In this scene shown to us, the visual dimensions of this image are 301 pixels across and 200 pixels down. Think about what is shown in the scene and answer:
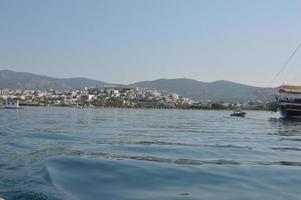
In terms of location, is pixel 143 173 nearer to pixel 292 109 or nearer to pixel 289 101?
pixel 292 109

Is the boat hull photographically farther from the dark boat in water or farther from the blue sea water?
the blue sea water

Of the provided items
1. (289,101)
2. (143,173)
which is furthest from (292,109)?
(143,173)

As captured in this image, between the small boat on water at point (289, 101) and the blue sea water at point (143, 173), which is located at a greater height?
the small boat on water at point (289, 101)

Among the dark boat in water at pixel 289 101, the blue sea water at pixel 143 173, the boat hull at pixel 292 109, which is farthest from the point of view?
the dark boat in water at pixel 289 101

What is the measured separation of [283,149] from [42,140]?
48.7ft

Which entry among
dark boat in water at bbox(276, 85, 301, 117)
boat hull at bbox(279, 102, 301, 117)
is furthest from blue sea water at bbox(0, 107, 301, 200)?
dark boat in water at bbox(276, 85, 301, 117)


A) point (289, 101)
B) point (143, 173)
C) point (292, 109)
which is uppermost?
point (289, 101)

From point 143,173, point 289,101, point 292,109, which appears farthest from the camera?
point 289,101

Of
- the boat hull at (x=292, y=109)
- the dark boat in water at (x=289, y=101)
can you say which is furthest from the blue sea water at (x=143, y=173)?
the dark boat in water at (x=289, y=101)

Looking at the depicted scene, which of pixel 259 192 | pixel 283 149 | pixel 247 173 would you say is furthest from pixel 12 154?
pixel 283 149

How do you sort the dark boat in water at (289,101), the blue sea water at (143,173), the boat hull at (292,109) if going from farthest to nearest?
the dark boat in water at (289,101) → the boat hull at (292,109) → the blue sea water at (143,173)

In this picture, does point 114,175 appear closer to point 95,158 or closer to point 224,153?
point 95,158

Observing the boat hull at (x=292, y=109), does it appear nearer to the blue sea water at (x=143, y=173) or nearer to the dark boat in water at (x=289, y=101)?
the dark boat in water at (x=289, y=101)

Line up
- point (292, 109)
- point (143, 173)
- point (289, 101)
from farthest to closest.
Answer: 1. point (289, 101)
2. point (292, 109)
3. point (143, 173)
